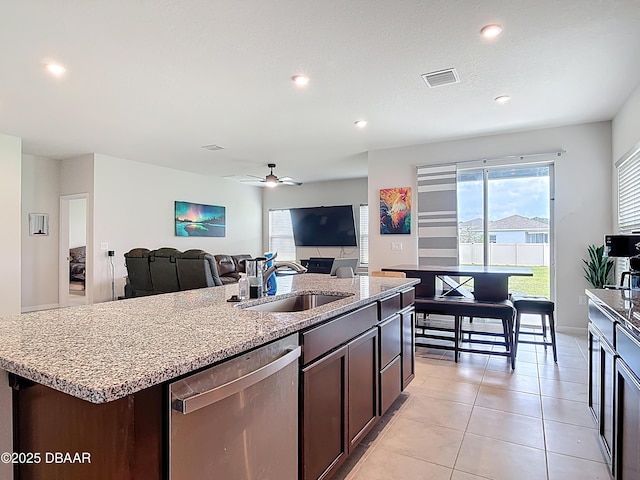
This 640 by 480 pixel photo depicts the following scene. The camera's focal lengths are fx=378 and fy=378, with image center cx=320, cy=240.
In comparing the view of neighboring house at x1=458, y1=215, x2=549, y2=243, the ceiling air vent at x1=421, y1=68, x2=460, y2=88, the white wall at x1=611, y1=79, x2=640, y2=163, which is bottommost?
the view of neighboring house at x1=458, y1=215, x2=549, y2=243

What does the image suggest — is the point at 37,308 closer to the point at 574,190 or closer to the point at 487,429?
the point at 487,429

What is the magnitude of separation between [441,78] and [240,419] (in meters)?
3.22

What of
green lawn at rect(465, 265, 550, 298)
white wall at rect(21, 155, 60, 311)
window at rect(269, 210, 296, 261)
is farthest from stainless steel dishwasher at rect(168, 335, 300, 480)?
window at rect(269, 210, 296, 261)

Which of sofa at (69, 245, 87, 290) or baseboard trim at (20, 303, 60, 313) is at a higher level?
sofa at (69, 245, 87, 290)

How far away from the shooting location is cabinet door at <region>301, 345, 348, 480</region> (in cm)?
155

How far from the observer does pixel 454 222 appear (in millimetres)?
5434

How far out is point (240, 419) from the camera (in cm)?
119

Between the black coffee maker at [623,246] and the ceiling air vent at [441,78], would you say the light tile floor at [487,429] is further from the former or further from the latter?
the ceiling air vent at [441,78]

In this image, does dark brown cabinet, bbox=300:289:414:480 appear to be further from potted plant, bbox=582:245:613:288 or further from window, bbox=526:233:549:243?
window, bbox=526:233:549:243

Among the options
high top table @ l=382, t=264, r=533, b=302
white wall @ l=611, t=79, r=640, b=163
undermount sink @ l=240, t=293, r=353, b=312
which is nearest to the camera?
undermount sink @ l=240, t=293, r=353, b=312

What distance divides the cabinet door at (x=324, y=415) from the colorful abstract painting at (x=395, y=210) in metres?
4.17

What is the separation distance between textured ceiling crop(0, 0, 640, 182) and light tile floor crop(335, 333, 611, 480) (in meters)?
2.63

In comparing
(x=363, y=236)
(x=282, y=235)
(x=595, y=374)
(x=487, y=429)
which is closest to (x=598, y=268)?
(x=595, y=374)

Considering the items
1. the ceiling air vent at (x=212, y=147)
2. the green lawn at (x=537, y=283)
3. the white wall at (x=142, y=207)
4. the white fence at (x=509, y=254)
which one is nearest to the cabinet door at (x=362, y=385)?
the green lawn at (x=537, y=283)
